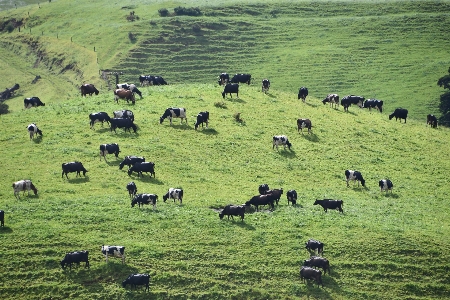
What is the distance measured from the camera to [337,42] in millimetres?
111312

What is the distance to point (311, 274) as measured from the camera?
34.7 metres

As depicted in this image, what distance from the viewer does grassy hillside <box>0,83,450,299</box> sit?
34.9m

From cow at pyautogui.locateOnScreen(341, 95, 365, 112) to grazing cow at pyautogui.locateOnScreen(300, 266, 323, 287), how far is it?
3396cm

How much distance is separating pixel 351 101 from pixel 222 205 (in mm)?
30048

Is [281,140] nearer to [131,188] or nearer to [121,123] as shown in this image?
[121,123]

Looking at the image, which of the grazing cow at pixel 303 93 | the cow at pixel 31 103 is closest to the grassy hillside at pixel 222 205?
the grazing cow at pixel 303 93

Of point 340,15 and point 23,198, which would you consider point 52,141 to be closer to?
point 23,198

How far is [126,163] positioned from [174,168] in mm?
3636

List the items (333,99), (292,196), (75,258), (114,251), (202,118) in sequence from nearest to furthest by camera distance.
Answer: (75,258) → (114,251) → (292,196) → (202,118) → (333,99)

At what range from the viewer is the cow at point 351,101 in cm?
6633

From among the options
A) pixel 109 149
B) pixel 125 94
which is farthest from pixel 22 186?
pixel 125 94

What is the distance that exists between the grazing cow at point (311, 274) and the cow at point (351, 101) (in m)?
34.0

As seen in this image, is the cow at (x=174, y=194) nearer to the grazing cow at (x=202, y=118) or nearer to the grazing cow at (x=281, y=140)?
the grazing cow at (x=202, y=118)

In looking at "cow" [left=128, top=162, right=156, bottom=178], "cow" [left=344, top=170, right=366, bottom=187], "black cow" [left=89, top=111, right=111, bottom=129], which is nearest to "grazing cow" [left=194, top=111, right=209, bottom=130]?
"black cow" [left=89, top=111, right=111, bottom=129]
